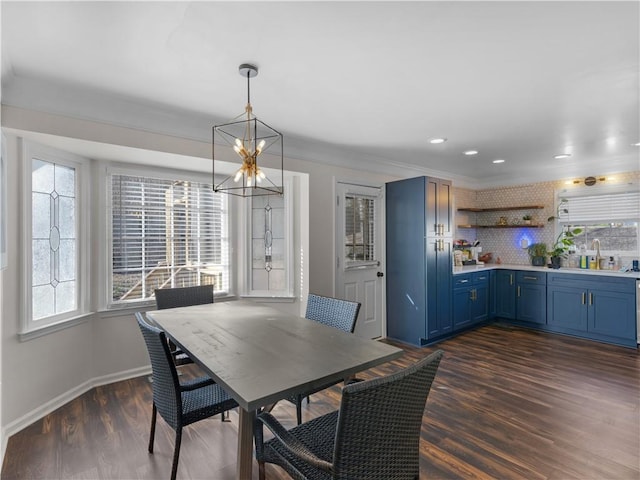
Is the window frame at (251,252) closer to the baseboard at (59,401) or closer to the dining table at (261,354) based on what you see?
the baseboard at (59,401)

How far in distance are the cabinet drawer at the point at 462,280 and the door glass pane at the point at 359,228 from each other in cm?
114

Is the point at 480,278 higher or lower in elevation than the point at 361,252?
lower

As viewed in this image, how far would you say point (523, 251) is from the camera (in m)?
5.55

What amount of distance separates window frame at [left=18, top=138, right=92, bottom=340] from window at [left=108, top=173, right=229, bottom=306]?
211 millimetres

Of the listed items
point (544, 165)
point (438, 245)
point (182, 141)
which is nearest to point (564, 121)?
point (438, 245)

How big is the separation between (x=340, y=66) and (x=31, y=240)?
2544 mm

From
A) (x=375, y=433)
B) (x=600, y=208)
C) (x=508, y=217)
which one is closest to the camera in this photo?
(x=375, y=433)

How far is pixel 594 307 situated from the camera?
14.1 feet

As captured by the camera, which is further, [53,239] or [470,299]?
[470,299]

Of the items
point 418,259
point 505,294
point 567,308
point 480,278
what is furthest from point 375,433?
point 505,294

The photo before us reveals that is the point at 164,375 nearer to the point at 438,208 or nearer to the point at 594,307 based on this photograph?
the point at 438,208

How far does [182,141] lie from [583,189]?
5.30 m

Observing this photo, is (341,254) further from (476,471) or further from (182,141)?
(476,471)

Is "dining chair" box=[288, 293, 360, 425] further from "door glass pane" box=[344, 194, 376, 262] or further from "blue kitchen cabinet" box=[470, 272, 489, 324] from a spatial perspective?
"blue kitchen cabinet" box=[470, 272, 489, 324]
